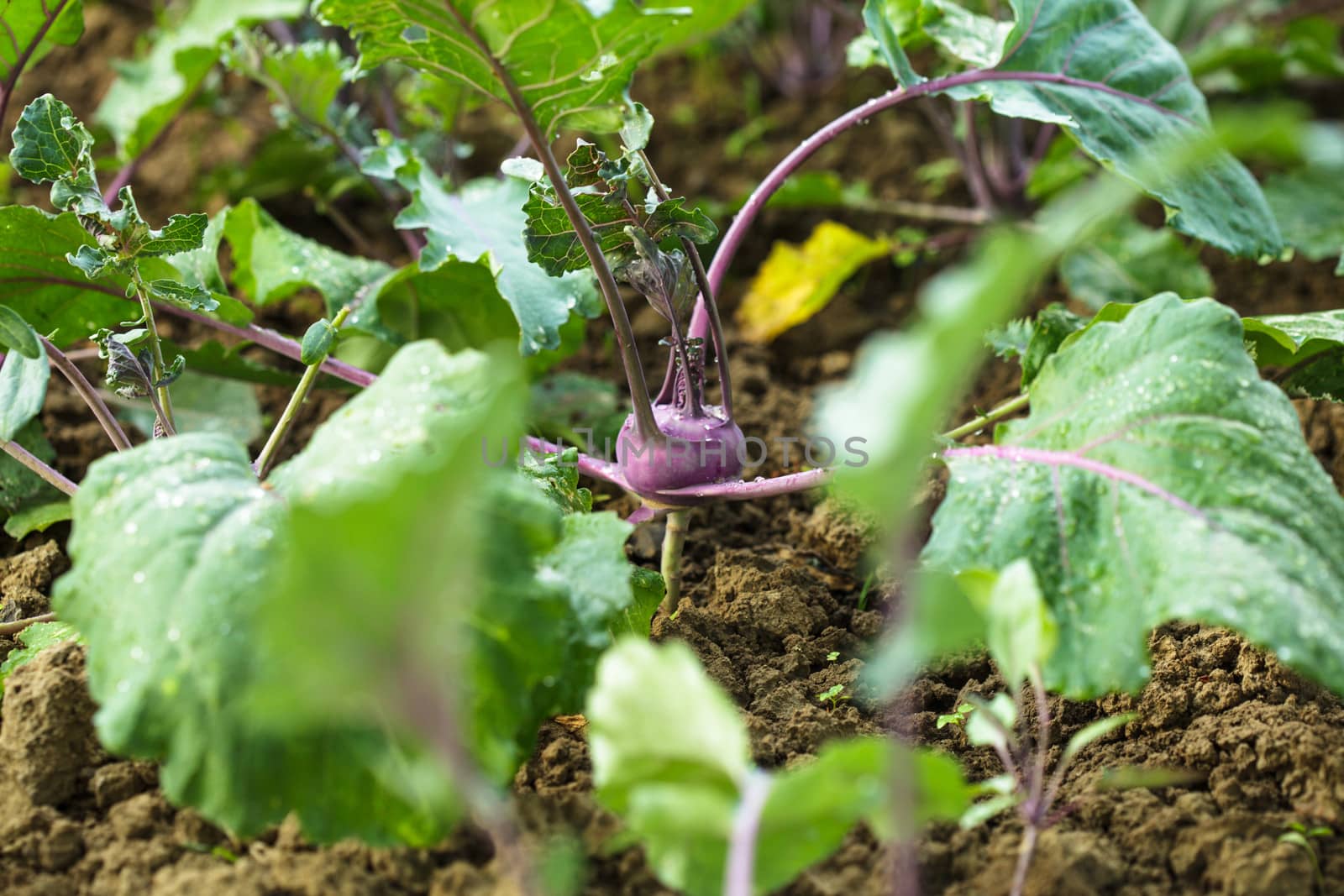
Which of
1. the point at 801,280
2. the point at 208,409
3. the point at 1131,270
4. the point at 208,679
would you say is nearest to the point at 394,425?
the point at 208,679

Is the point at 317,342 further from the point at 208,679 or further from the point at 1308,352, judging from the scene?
the point at 1308,352

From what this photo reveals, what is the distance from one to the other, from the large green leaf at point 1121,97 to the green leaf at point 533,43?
529 millimetres

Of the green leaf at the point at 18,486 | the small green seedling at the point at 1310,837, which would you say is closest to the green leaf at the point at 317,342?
the green leaf at the point at 18,486

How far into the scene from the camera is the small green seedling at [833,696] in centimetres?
128

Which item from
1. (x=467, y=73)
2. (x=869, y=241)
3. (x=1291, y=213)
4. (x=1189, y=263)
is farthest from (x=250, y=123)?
(x=1291, y=213)

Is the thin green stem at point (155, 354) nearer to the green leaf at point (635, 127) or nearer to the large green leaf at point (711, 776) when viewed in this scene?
the green leaf at point (635, 127)

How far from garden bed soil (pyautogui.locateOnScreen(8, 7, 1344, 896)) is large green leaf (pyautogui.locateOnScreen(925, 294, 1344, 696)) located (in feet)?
0.62

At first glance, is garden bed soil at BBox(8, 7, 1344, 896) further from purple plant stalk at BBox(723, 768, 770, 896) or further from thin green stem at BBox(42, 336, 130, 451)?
thin green stem at BBox(42, 336, 130, 451)

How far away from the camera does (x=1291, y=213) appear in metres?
2.20

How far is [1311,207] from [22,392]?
2205 millimetres

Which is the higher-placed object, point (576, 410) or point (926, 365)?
point (926, 365)

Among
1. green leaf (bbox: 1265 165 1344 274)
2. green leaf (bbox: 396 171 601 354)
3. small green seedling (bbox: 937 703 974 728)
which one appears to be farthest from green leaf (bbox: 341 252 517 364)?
green leaf (bbox: 1265 165 1344 274)

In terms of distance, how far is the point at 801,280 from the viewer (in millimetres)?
2332

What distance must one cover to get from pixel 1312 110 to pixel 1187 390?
85.7 inches
